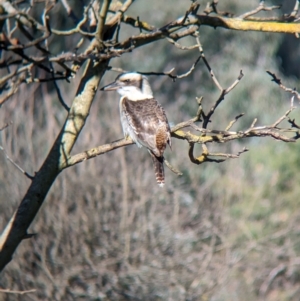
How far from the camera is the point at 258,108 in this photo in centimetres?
1258

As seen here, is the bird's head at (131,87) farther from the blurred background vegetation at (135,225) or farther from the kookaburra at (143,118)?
the blurred background vegetation at (135,225)

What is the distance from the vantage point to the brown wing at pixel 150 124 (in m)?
4.88

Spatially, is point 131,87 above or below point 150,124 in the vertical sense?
above

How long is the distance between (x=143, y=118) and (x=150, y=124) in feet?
0.36

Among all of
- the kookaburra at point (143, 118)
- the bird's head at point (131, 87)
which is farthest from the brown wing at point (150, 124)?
the bird's head at point (131, 87)

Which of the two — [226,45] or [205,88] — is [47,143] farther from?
[226,45]

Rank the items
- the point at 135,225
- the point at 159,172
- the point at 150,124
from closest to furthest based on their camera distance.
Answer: the point at 159,172 < the point at 150,124 < the point at 135,225

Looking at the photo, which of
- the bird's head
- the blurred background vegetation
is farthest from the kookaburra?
the blurred background vegetation

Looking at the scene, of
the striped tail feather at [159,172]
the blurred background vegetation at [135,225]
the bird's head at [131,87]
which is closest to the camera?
the striped tail feather at [159,172]

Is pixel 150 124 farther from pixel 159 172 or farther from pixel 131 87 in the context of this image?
pixel 131 87

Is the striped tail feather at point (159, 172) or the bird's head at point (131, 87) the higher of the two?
the bird's head at point (131, 87)

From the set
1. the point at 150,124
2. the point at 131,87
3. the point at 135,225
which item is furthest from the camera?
the point at 135,225

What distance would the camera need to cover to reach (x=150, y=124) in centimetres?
502

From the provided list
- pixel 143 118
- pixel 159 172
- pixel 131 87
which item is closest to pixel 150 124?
pixel 143 118
